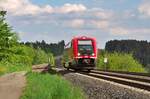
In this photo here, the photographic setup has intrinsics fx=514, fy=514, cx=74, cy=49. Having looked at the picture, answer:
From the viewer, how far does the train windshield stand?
159 ft

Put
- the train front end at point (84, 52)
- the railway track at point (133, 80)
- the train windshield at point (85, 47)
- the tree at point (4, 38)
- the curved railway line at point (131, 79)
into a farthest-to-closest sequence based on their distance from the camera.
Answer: the tree at point (4, 38) → the train windshield at point (85, 47) → the train front end at point (84, 52) → the curved railway line at point (131, 79) → the railway track at point (133, 80)

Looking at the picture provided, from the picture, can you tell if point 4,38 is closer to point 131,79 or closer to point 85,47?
point 85,47

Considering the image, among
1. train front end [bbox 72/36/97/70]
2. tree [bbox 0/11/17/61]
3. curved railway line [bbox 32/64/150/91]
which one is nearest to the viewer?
curved railway line [bbox 32/64/150/91]

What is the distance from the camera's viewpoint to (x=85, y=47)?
161 feet

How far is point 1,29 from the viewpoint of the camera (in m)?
83.0

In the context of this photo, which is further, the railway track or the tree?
the tree

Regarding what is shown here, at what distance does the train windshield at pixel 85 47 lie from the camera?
159ft

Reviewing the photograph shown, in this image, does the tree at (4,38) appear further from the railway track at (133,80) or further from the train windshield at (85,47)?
the railway track at (133,80)

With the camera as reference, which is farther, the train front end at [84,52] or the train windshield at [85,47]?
the train windshield at [85,47]

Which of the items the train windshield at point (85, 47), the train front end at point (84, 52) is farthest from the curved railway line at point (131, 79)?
the train windshield at point (85, 47)

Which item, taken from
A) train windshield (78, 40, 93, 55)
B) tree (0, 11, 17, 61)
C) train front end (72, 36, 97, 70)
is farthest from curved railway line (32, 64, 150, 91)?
tree (0, 11, 17, 61)

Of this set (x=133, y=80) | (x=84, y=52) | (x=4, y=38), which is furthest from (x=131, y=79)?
(x=4, y=38)

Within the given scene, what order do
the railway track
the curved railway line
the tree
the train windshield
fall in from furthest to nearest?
the tree, the train windshield, the curved railway line, the railway track

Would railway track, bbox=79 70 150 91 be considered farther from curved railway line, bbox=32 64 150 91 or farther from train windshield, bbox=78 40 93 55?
train windshield, bbox=78 40 93 55
